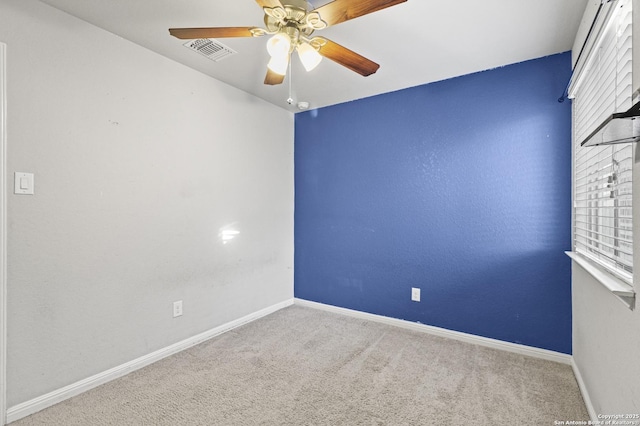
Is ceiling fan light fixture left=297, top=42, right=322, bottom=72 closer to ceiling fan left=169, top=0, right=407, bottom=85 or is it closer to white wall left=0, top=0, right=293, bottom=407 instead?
ceiling fan left=169, top=0, right=407, bottom=85

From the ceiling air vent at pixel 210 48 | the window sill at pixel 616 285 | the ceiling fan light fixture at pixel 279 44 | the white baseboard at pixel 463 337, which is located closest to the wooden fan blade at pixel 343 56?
the ceiling fan light fixture at pixel 279 44

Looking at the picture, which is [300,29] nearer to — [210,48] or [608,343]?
[210,48]

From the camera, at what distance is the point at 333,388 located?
6.63ft

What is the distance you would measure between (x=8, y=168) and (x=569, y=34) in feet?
11.3

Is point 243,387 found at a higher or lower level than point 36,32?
lower

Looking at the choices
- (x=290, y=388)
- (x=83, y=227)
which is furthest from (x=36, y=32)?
(x=290, y=388)

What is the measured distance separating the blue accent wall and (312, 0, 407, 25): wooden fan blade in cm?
169

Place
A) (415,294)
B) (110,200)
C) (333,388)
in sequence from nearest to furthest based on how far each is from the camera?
(333,388)
(110,200)
(415,294)

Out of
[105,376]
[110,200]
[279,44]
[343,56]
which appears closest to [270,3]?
[279,44]

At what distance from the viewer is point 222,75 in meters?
2.76

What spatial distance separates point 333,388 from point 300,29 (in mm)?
2094

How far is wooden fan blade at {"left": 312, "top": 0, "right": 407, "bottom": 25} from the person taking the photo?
1343 mm

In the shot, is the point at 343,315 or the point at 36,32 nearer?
the point at 36,32

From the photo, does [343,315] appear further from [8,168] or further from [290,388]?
[8,168]
